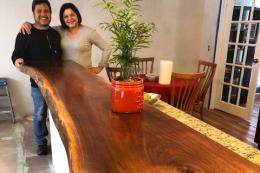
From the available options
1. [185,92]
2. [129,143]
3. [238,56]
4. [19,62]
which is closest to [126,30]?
[129,143]

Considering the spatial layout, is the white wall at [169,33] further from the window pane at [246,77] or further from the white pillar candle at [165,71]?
the white pillar candle at [165,71]

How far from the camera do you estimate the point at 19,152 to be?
2.66 m

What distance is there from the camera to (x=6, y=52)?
3365mm

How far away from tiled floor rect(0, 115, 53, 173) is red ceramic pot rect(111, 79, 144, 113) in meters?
1.68

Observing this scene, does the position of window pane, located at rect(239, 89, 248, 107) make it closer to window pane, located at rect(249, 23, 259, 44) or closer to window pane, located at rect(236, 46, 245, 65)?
window pane, located at rect(236, 46, 245, 65)

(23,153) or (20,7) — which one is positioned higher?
(20,7)

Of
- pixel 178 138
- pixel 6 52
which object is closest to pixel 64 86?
pixel 178 138

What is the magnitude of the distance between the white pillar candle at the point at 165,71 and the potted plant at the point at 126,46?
1.66 m

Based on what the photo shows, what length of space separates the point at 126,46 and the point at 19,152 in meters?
2.29

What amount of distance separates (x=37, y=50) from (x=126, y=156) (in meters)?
1.87

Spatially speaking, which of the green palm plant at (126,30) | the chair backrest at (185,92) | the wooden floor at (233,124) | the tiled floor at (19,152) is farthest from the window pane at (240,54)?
the green palm plant at (126,30)

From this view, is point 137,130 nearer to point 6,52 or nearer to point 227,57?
point 6,52

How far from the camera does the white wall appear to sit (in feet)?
11.5

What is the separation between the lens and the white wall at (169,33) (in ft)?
11.5
